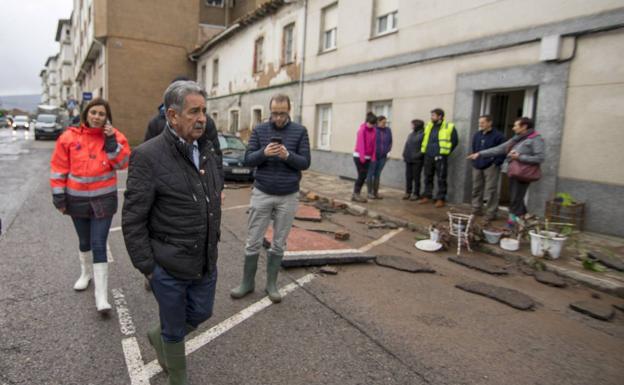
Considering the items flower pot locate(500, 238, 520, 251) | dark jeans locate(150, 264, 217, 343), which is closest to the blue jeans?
flower pot locate(500, 238, 520, 251)

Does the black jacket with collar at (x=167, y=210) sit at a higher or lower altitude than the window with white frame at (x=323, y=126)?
lower

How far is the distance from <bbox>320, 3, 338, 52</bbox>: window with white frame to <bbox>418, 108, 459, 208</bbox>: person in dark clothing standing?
6.45 metres

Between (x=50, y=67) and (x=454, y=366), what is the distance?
122m

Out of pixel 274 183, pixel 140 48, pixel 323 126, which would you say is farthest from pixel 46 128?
pixel 274 183

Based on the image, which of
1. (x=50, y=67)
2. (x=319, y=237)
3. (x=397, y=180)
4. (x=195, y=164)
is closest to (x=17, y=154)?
(x=397, y=180)

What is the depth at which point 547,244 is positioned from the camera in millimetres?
6008

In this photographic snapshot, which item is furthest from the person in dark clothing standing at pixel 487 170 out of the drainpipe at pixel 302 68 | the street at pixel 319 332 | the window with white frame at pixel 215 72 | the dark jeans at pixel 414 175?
the window with white frame at pixel 215 72

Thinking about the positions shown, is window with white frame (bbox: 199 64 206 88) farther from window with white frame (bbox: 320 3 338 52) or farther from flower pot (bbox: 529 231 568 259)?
A: flower pot (bbox: 529 231 568 259)

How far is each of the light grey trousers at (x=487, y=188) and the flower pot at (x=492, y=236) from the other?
1.61 meters

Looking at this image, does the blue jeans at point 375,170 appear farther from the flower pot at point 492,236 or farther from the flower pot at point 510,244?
the flower pot at point 510,244

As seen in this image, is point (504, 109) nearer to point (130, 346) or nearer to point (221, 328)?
point (221, 328)

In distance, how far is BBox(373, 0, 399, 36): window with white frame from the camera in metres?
12.0

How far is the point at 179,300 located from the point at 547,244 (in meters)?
5.27

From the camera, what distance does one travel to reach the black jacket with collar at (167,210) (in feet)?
8.00
